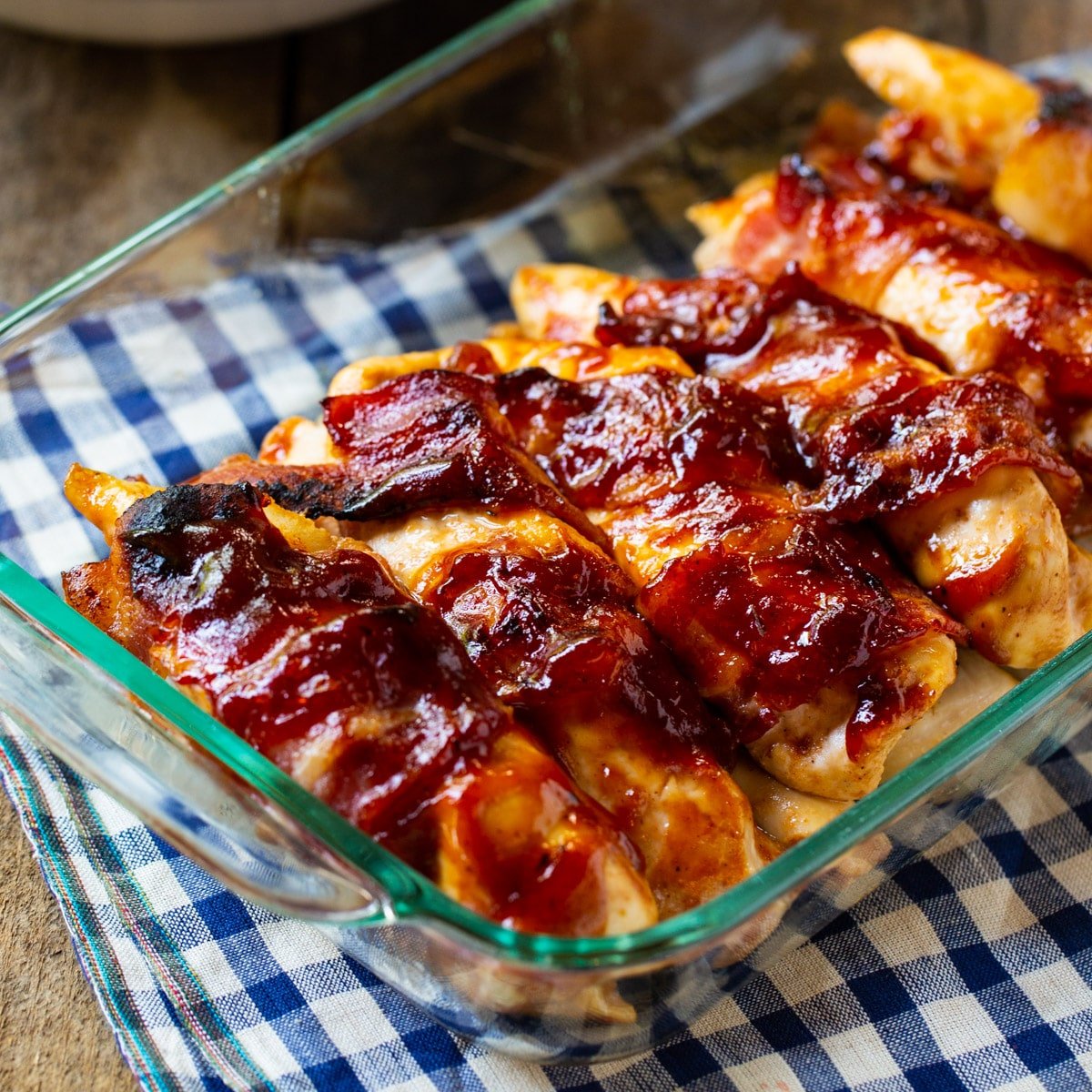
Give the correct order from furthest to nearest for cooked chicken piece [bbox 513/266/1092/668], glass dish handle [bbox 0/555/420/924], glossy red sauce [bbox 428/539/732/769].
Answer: cooked chicken piece [bbox 513/266/1092/668], glossy red sauce [bbox 428/539/732/769], glass dish handle [bbox 0/555/420/924]

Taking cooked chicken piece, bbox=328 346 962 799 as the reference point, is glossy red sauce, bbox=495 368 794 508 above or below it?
above

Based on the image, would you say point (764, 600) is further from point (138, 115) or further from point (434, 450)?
point (138, 115)

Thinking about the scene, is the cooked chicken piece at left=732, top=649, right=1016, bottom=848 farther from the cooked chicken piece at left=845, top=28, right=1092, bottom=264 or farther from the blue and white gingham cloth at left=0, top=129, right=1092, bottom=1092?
the cooked chicken piece at left=845, top=28, right=1092, bottom=264

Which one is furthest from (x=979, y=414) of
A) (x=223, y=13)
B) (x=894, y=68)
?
(x=223, y=13)

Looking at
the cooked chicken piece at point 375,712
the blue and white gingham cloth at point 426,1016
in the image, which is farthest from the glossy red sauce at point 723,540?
the blue and white gingham cloth at point 426,1016

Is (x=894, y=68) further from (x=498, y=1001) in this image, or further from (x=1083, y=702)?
(x=498, y=1001)

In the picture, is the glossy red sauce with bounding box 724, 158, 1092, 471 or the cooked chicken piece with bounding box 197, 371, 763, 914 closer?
the cooked chicken piece with bounding box 197, 371, 763, 914

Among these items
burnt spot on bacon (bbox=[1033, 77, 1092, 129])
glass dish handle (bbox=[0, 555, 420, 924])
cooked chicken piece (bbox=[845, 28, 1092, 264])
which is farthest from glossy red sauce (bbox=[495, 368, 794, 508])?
burnt spot on bacon (bbox=[1033, 77, 1092, 129])

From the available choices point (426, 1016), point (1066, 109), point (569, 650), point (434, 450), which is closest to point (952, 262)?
point (1066, 109)
